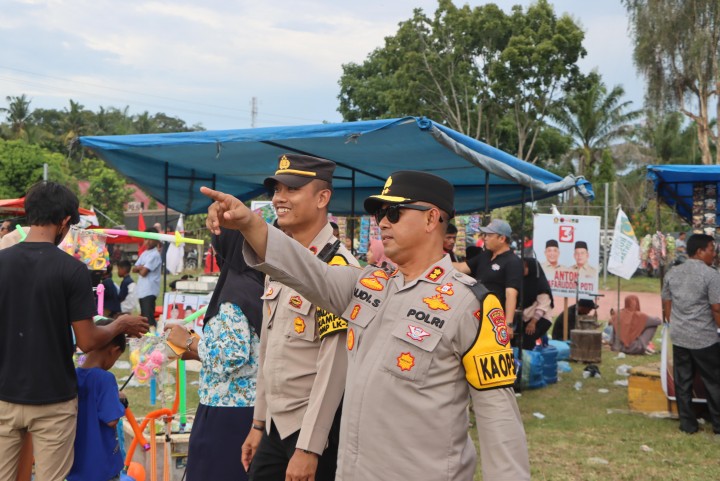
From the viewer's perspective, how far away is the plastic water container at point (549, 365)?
30.3 ft

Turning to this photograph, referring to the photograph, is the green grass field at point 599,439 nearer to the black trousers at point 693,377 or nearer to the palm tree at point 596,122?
the black trousers at point 693,377

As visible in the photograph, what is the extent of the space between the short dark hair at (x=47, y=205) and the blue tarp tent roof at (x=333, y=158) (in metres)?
2.60

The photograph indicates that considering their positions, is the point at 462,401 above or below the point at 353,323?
below

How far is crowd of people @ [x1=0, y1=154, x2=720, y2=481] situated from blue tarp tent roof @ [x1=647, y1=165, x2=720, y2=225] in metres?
5.18

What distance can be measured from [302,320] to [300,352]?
0.12 metres

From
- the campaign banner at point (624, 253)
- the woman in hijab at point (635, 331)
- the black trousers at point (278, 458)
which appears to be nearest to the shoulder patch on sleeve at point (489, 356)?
the black trousers at point (278, 458)

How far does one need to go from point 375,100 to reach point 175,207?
25.8 m

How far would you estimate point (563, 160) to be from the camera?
37.0 m

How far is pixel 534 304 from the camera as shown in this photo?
8.97 m

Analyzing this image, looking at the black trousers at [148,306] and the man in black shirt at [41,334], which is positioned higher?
the man in black shirt at [41,334]

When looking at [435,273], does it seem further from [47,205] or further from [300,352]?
[47,205]

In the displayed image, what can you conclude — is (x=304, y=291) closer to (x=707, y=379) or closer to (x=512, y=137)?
(x=707, y=379)

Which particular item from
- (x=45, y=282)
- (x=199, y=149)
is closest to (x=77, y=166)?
(x=199, y=149)

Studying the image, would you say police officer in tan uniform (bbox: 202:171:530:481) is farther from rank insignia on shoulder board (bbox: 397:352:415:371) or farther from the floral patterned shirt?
the floral patterned shirt
